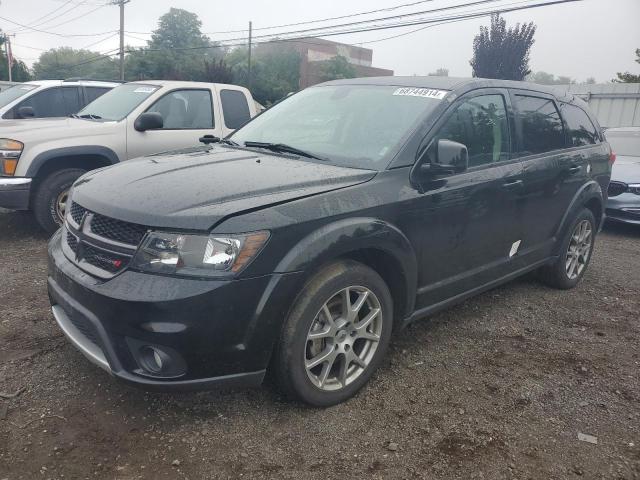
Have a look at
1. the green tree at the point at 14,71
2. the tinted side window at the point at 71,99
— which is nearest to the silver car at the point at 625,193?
the tinted side window at the point at 71,99

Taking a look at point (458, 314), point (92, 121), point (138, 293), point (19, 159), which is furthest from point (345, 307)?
point (92, 121)

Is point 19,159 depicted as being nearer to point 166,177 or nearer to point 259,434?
point 166,177

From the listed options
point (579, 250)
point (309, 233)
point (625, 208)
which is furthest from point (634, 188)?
point (309, 233)

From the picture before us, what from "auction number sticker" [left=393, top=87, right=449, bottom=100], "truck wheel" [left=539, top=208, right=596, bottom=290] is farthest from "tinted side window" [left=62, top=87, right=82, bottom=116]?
"truck wheel" [left=539, top=208, right=596, bottom=290]

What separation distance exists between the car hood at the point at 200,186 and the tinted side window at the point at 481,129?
812 millimetres

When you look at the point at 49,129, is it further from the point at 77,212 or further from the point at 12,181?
the point at 77,212

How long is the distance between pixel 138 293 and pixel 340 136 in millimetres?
1702

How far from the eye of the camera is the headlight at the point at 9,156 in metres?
5.48

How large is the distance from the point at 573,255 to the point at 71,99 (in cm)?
714

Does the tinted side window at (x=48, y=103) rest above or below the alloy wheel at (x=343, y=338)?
above

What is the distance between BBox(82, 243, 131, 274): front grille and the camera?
8.08 ft

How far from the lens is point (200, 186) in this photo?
2.64 metres

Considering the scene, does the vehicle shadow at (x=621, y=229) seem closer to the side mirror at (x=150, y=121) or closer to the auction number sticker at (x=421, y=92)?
the auction number sticker at (x=421, y=92)

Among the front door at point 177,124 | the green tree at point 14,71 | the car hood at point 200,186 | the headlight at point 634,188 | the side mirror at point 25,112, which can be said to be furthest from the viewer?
the green tree at point 14,71
